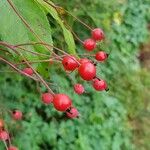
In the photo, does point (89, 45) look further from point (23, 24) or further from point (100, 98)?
point (100, 98)

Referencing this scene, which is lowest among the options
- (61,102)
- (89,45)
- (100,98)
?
(100,98)

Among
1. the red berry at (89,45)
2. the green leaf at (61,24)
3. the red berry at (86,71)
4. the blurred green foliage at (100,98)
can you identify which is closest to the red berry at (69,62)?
the red berry at (86,71)

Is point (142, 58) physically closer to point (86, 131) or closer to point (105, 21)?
point (105, 21)

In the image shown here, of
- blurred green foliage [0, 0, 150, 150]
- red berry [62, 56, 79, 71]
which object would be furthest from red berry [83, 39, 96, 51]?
blurred green foliage [0, 0, 150, 150]

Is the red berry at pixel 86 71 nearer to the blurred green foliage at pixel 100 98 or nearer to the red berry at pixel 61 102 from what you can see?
the red berry at pixel 61 102

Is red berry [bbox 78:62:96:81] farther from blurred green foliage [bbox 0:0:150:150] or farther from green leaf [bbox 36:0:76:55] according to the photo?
blurred green foliage [bbox 0:0:150:150]

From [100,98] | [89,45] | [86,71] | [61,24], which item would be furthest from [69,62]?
[100,98]

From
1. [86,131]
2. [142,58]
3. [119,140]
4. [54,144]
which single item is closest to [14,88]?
[54,144]

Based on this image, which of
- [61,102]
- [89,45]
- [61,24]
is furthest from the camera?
[89,45]
